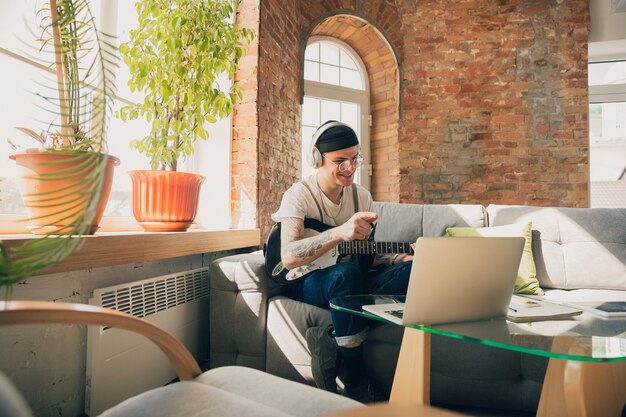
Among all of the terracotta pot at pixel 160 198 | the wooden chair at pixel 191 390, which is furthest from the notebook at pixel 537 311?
the terracotta pot at pixel 160 198

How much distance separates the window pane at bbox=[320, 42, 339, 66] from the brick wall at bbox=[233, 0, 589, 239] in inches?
5.1

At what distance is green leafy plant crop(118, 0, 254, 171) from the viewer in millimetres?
1740

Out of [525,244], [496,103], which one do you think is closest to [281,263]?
[525,244]

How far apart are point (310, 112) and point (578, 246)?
2.68 m

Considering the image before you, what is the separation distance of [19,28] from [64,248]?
4.15ft

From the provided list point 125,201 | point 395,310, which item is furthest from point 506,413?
point 125,201

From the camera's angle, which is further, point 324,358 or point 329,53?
point 329,53

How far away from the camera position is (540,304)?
1.37m

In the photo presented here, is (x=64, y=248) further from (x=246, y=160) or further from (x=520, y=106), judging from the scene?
(x=520, y=106)

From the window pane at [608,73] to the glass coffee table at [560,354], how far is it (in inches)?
165

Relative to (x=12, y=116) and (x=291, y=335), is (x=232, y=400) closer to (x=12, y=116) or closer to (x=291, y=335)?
(x=291, y=335)

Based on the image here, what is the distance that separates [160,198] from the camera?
1.79 m

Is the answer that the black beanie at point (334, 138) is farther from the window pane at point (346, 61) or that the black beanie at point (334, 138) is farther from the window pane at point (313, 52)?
the window pane at point (346, 61)

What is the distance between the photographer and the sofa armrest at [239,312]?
184 centimetres
